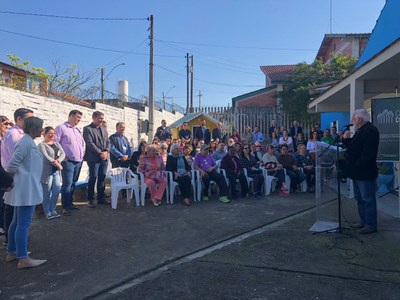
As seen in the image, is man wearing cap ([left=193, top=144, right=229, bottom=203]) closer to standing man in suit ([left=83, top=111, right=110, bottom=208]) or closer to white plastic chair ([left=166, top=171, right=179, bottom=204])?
white plastic chair ([left=166, top=171, right=179, bottom=204])

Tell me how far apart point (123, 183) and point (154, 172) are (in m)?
0.69

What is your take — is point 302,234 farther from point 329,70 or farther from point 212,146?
point 329,70

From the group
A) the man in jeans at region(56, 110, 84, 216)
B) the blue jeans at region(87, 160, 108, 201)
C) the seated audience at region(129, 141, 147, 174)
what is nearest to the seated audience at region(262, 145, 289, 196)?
the seated audience at region(129, 141, 147, 174)

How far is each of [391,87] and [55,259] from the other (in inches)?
324

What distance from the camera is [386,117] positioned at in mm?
7152

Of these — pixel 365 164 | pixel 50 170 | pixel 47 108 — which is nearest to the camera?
pixel 365 164

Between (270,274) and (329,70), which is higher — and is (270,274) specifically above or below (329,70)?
below

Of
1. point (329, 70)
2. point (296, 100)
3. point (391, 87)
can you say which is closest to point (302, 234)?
point (391, 87)

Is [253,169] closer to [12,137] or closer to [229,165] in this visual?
[229,165]

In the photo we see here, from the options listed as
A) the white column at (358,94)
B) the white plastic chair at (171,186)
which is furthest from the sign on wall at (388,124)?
Result: the white plastic chair at (171,186)

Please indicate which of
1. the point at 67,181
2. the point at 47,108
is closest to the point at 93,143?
the point at 67,181

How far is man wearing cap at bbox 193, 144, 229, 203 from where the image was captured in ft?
27.6

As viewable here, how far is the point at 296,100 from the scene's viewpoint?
72.0 ft

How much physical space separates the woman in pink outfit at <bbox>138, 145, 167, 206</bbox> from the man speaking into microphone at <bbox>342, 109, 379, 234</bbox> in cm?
387
